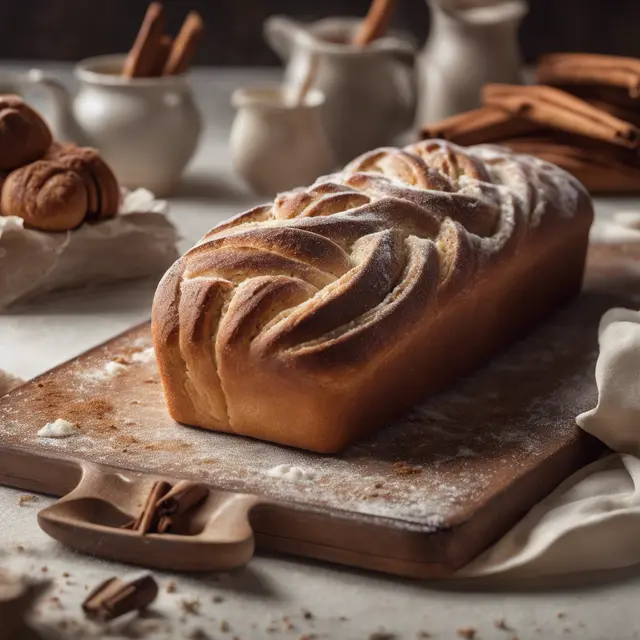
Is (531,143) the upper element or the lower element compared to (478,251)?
lower

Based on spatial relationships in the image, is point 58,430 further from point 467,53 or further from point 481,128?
point 467,53

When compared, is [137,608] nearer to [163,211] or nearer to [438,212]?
[438,212]

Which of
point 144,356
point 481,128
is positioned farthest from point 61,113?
point 144,356

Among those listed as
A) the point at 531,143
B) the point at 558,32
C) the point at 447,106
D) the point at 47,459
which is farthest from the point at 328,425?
the point at 558,32

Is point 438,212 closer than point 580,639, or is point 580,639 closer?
point 580,639

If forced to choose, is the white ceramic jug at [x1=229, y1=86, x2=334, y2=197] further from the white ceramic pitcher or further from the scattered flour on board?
the scattered flour on board

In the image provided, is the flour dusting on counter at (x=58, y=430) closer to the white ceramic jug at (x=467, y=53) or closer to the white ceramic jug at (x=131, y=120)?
the white ceramic jug at (x=131, y=120)

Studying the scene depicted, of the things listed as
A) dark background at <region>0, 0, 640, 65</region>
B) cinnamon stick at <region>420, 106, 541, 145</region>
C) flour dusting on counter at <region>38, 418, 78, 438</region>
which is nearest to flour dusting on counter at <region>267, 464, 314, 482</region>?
flour dusting on counter at <region>38, 418, 78, 438</region>
